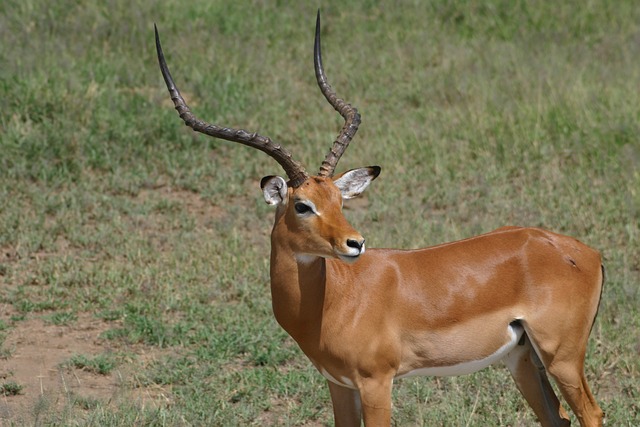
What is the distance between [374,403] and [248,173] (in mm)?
4860

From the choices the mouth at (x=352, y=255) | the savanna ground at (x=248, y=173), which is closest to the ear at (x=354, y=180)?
the mouth at (x=352, y=255)

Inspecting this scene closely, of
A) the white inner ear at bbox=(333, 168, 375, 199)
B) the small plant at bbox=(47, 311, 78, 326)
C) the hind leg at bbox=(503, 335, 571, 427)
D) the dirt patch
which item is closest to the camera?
the white inner ear at bbox=(333, 168, 375, 199)

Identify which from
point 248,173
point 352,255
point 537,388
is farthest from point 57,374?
point 248,173

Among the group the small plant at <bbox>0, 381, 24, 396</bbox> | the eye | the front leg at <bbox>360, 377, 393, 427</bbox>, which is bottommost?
the small plant at <bbox>0, 381, 24, 396</bbox>

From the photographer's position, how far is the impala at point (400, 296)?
4926 millimetres

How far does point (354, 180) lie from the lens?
5.14 metres

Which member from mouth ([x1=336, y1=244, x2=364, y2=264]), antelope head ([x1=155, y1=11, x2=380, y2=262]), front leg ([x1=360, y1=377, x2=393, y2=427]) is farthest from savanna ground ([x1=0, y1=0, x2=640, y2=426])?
mouth ([x1=336, y1=244, x2=364, y2=264])

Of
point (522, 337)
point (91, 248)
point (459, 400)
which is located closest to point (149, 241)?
point (91, 248)

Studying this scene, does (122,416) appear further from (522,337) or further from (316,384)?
(522,337)

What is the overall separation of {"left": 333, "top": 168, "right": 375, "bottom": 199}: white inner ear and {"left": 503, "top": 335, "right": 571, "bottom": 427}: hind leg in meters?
1.24

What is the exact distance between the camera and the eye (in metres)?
4.82

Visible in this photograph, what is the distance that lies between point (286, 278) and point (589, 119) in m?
5.85

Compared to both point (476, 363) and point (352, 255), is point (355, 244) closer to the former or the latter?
point (352, 255)

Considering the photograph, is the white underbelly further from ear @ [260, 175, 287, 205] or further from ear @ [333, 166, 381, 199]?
ear @ [260, 175, 287, 205]
